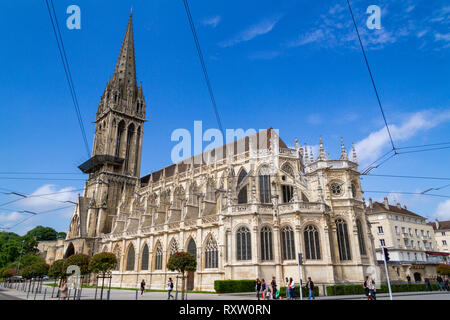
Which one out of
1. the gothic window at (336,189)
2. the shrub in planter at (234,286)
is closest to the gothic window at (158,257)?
the shrub in planter at (234,286)

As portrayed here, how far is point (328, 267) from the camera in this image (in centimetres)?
2227

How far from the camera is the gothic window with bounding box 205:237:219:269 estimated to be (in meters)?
25.8

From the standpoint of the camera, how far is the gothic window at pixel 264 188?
29953 millimetres

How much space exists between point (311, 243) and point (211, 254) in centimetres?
859

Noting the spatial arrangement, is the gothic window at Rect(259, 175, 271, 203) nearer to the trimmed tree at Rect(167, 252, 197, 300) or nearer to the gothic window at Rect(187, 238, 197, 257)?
the gothic window at Rect(187, 238, 197, 257)

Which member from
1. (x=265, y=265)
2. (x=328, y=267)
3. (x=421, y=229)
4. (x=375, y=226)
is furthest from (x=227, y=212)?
(x=421, y=229)

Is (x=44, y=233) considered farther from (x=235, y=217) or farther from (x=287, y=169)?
(x=235, y=217)

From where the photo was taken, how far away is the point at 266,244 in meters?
23.2

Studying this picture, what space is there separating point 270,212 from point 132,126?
125 feet

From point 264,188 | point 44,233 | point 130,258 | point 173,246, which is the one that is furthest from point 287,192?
point 44,233

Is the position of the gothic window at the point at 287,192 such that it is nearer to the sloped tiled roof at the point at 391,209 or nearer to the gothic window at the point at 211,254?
the gothic window at the point at 211,254

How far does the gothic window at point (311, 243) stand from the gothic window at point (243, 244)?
4307mm

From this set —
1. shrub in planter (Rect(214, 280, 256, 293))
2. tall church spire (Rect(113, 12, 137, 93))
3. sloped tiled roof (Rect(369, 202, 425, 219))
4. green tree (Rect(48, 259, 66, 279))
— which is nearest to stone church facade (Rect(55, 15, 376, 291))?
shrub in planter (Rect(214, 280, 256, 293))

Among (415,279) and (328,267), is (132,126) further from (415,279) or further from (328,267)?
(415,279)
